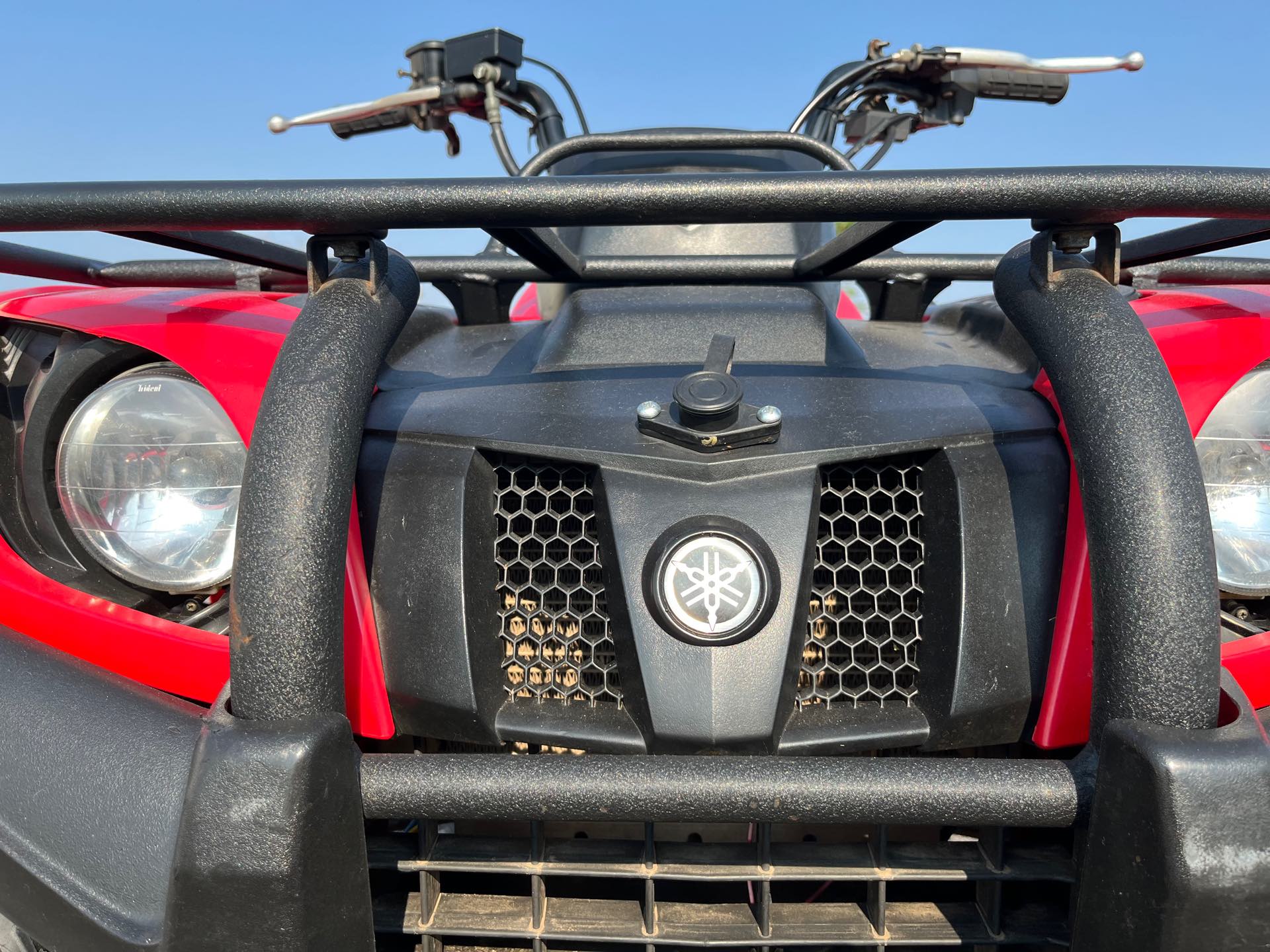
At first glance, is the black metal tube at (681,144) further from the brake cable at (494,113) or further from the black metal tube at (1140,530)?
the black metal tube at (1140,530)

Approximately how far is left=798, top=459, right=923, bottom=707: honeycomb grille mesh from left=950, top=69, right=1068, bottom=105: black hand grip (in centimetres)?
176

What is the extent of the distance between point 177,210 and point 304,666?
558 millimetres

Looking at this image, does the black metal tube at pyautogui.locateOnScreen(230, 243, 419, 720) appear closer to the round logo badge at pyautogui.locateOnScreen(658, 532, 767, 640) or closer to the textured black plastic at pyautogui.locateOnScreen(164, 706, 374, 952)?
the textured black plastic at pyautogui.locateOnScreen(164, 706, 374, 952)

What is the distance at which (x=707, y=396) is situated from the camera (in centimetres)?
137

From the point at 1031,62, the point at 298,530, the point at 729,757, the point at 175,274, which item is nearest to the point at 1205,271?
the point at 1031,62

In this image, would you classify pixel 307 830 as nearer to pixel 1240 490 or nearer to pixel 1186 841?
pixel 1186 841

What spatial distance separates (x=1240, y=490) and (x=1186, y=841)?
0.57 metres

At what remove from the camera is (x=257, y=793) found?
1065 mm

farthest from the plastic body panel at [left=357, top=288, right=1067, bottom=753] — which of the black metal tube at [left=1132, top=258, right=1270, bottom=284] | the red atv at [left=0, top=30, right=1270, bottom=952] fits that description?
the black metal tube at [left=1132, top=258, right=1270, bottom=284]

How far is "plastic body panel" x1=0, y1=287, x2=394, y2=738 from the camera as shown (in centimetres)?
135

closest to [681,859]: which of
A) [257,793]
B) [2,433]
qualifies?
[257,793]

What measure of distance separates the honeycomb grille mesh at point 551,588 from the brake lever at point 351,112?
1529 millimetres

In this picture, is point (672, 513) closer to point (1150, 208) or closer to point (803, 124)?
point (1150, 208)

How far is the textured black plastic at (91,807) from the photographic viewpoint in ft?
3.81
